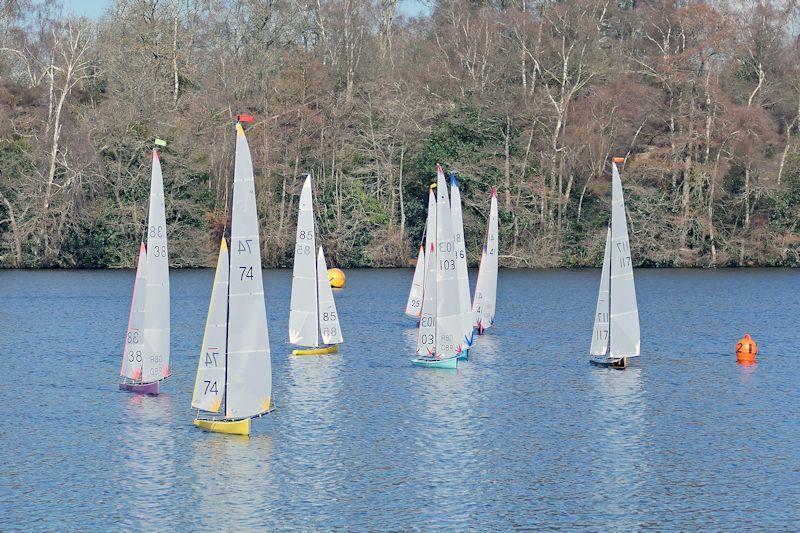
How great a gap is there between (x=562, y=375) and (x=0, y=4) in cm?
6133

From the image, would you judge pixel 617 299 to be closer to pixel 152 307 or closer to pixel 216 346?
pixel 152 307

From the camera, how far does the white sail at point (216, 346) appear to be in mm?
25797

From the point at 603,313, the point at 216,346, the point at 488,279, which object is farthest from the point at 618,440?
the point at 488,279

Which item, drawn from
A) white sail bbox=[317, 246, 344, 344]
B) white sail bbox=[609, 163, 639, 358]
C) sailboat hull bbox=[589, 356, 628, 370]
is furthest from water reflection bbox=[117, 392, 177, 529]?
sailboat hull bbox=[589, 356, 628, 370]

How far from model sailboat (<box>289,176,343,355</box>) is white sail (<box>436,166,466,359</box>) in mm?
4513

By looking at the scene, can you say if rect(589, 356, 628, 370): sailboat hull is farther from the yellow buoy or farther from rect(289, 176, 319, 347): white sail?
the yellow buoy

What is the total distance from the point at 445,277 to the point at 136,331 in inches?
345

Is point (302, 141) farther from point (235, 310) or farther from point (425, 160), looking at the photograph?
point (235, 310)

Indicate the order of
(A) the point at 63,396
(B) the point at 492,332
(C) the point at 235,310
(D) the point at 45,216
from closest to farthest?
(C) the point at 235,310, (A) the point at 63,396, (B) the point at 492,332, (D) the point at 45,216

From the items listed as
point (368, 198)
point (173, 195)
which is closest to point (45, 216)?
point (173, 195)

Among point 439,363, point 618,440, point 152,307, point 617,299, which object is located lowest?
point 618,440

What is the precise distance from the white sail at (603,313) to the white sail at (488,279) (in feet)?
25.7

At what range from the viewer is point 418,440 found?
91.1 ft

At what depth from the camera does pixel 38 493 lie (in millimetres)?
22953
